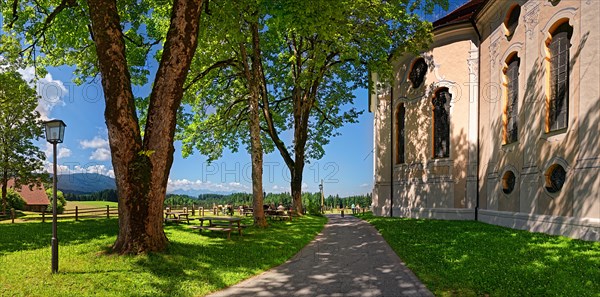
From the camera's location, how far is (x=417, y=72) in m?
23.0

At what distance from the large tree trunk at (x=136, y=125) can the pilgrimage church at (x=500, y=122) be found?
1251 cm

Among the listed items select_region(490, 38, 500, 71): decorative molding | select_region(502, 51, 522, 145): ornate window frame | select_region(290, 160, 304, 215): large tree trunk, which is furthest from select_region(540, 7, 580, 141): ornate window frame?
select_region(290, 160, 304, 215): large tree trunk

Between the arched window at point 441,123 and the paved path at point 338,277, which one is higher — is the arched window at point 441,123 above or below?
above

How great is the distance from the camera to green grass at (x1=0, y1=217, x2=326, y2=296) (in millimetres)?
7023

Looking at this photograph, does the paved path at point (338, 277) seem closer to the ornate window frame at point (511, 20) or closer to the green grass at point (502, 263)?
the green grass at point (502, 263)

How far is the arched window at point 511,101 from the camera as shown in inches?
658

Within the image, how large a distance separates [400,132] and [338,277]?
17.5 metres

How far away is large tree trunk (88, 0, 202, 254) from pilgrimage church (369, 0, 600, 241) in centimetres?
1251

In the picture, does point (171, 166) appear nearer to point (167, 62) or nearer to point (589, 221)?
point (167, 62)

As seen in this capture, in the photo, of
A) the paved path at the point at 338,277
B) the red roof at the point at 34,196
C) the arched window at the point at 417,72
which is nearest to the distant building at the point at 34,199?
the red roof at the point at 34,196

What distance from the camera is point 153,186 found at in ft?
30.9

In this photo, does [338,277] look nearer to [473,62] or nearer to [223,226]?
[223,226]

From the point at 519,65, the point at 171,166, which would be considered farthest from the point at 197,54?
the point at 519,65

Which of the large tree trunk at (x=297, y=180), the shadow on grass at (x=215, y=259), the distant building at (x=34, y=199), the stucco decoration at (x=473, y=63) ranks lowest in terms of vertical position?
the distant building at (x=34, y=199)
